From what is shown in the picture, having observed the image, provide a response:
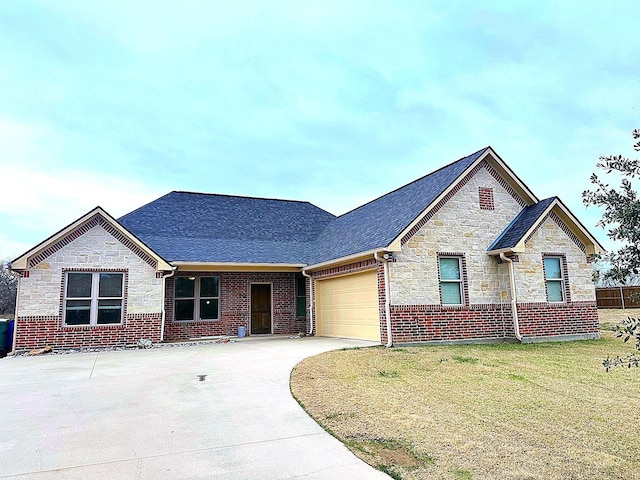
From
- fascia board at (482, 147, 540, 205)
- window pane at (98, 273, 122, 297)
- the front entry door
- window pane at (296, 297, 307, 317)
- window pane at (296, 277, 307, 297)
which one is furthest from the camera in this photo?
window pane at (296, 277, 307, 297)

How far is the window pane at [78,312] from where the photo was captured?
541 inches

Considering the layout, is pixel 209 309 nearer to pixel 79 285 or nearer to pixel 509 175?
pixel 79 285

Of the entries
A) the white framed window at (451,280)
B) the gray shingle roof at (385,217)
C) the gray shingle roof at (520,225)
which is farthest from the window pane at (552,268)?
the gray shingle roof at (385,217)

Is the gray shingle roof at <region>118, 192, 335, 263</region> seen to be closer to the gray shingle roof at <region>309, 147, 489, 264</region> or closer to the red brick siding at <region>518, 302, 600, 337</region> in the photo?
the gray shingle roof at <region>309, 147, 489, 264</region>

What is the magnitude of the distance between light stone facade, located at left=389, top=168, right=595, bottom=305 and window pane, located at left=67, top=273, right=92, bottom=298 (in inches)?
372

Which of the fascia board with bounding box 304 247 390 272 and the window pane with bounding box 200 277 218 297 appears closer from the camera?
the fascia board with bounding box 304 247 390 272

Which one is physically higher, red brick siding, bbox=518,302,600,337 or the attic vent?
the attic vent

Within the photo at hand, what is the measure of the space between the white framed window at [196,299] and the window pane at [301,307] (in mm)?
3254

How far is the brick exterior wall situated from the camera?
16.6 meters

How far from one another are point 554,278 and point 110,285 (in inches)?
563

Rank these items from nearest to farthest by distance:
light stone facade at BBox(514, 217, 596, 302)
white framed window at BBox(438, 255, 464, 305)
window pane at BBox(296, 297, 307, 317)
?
white framed window at BBox(438, 255, 464, 305)
light stone facade at BBox(514, 217, 596, 302)
window pane at BBox(296, 297, 307, 317)

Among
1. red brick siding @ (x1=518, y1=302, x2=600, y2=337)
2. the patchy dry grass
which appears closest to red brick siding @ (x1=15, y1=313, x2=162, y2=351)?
the patchy dry grass

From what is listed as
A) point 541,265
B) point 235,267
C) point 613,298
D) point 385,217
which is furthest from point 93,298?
point 613,298

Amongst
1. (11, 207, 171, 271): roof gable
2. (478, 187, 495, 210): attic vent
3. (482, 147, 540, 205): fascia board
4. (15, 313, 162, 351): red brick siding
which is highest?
(482, 147, 540, 205): fascia board
